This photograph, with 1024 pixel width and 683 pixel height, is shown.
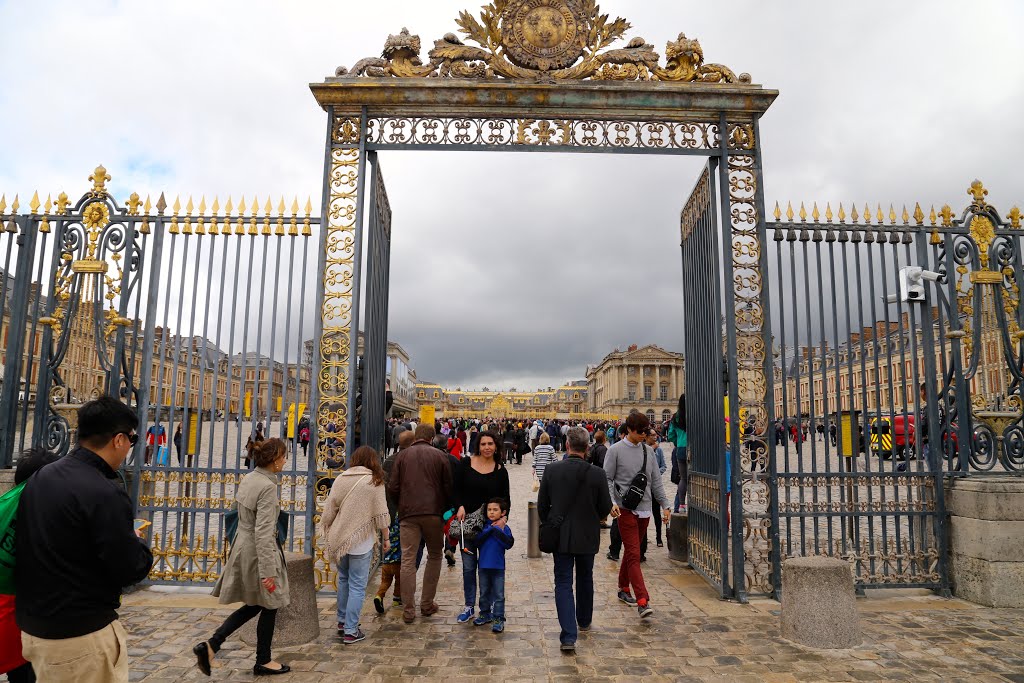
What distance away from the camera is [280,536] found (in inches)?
197

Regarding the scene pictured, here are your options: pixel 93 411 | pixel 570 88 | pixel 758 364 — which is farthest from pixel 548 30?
pixel 93 411

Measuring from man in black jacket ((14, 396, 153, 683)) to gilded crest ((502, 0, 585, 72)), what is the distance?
20.0ft

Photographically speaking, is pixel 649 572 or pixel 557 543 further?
pixel 649 572

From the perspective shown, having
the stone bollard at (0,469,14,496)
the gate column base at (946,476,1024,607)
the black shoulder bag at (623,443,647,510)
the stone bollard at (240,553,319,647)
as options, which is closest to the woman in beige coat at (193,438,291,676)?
the stone bollard at (240,553,319,647)

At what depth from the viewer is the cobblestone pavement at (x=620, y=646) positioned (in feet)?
15.6

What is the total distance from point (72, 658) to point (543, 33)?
6.87 meters

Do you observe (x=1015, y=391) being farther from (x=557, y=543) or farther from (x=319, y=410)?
(x=319, y=410)

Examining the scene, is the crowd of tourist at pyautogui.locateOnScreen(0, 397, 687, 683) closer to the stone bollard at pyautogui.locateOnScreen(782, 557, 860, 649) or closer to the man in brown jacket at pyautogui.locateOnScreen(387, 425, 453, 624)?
the man in brown jacket at pyautogui.locateOnScreen(387, 425, 453, 624)

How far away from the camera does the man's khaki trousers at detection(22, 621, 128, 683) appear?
265 centimetres

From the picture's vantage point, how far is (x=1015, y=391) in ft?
23.7

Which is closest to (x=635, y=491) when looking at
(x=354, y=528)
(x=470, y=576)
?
(x=470, y=576)

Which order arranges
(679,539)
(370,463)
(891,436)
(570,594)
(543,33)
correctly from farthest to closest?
(679,539), (543,33), (891,436), (370,463), (570,594)

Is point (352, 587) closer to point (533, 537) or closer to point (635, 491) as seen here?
point (635, 491)

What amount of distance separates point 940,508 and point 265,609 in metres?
6.66
